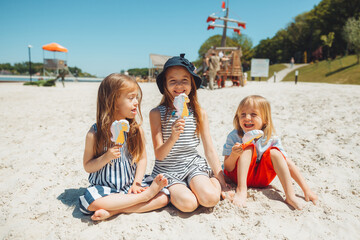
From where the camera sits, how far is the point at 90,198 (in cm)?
199

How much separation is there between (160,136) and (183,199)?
0.66 metres

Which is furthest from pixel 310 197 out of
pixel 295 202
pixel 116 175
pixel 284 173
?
pixel 116 175

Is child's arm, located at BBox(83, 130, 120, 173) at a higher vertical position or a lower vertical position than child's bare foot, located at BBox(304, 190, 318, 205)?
higher

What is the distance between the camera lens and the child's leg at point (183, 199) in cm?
204

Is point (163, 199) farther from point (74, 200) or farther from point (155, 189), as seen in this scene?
point (74, 200)

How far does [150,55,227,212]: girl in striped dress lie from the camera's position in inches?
83.3

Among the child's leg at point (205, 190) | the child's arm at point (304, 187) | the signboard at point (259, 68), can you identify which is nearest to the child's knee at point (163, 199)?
the child's leg at point (205, 190)

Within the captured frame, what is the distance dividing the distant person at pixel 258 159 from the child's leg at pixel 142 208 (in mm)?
661

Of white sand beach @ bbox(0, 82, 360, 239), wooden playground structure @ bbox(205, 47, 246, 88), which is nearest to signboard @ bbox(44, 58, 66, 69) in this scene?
wooden playground structure @ bbox(205, 47, 246, 88)

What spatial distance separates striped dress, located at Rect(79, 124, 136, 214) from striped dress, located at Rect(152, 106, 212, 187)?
1.01ft

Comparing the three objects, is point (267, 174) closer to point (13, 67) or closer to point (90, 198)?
point (90, 198)

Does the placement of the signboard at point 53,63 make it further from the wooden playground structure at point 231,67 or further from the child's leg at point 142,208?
the child's leg at point 142,208

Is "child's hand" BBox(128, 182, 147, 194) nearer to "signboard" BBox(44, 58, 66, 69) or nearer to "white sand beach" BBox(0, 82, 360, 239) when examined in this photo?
"white sand beach" BBox(0, 82, 360, 239)

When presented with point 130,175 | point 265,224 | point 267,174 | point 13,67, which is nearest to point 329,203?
point 267,174
